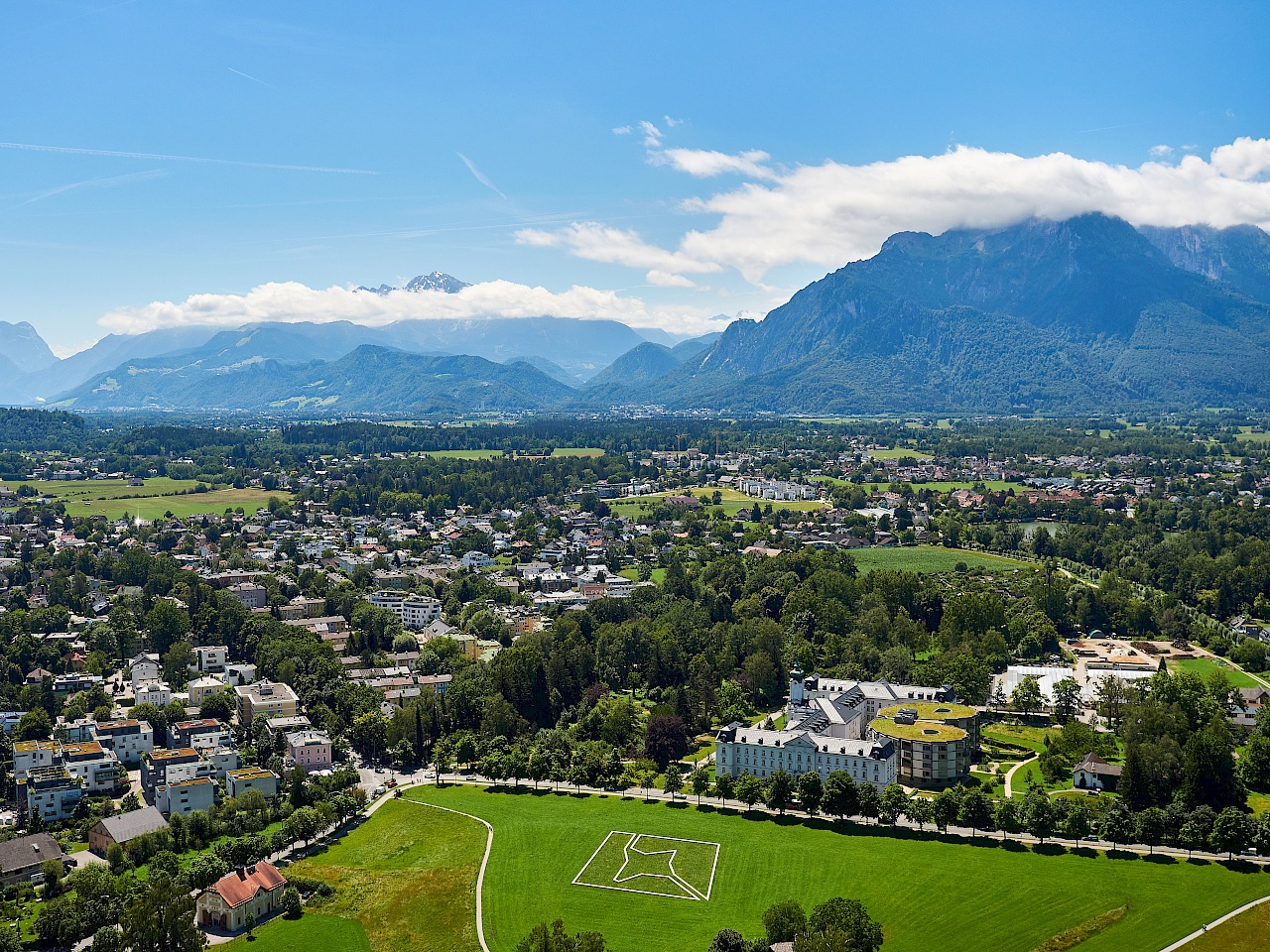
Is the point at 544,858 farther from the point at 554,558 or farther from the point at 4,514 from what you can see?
the point at 4,514

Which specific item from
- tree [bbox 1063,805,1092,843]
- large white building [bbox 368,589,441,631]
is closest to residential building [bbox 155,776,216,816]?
large white building [bbox 368,589,441,631]

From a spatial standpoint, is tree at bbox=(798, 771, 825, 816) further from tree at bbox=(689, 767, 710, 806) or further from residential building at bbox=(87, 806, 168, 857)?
residential building at bbox=(87, 806, 168, 857)

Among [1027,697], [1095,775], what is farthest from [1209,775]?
[1027,697]

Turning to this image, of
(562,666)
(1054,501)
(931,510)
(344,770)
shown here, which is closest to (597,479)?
(931,510)

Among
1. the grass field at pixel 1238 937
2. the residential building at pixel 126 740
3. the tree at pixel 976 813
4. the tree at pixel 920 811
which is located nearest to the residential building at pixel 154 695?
the residential building at pixel 126 740

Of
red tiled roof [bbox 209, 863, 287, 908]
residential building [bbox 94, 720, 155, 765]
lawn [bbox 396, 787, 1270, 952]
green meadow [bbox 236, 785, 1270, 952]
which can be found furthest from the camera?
residential building [bbox 94, 720, 155, 765]

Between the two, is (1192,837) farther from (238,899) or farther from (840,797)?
(238,899)
